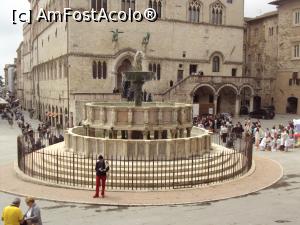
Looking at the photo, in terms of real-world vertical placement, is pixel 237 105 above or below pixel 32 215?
above

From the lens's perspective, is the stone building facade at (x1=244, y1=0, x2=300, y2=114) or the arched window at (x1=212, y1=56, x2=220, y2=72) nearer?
the stone building facade at (x1=244, y1=0, x2=300, y2=114)

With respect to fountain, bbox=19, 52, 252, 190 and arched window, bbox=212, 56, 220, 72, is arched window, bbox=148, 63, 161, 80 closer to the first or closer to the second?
arched window, bbox=212, 56, 220, 72

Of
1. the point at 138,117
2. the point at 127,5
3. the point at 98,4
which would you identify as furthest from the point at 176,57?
the point at 138,117

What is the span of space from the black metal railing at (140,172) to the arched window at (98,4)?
25.0 m

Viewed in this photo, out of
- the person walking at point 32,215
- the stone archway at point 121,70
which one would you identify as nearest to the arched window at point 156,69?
the stone archway at point 121,70

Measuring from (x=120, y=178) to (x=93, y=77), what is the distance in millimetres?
25711

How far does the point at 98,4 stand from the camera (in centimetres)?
3822

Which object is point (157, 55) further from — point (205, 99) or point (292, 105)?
point (292, 105)

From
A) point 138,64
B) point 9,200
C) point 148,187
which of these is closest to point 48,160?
point 9,200

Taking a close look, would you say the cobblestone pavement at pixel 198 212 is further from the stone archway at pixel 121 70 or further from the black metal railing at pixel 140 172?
the stone archway at pixel 121 70

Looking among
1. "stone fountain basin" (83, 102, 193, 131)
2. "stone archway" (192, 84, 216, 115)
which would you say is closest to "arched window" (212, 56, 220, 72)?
"stone archway" (192, 84, 216, 115)

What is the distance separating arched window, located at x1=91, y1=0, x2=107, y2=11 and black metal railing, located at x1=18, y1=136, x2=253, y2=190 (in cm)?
2497

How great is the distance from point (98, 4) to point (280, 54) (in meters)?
22.8

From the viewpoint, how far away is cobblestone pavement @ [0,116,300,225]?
1089 cm
